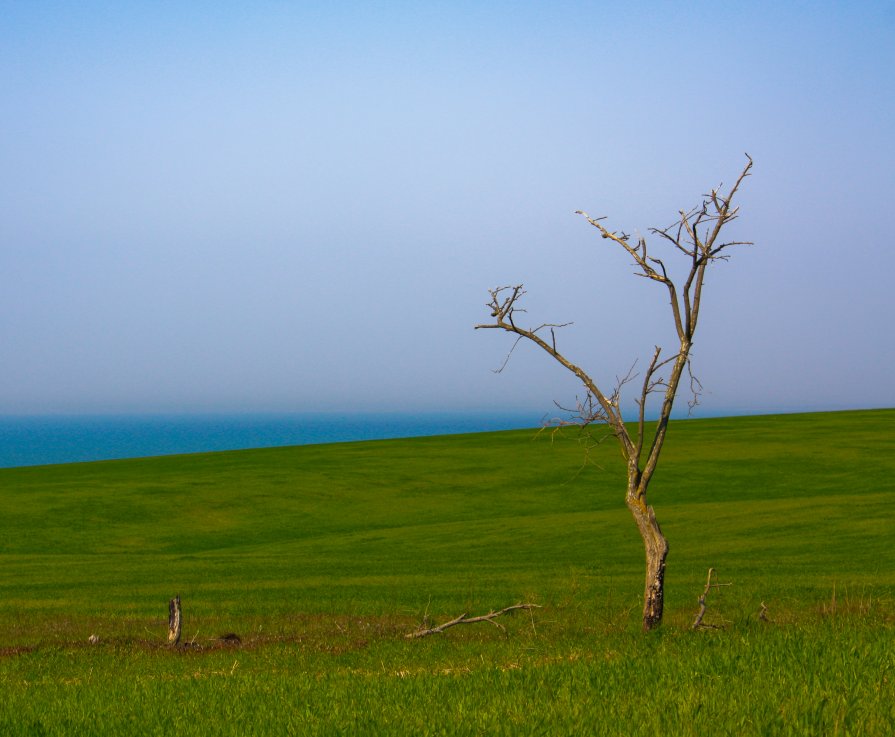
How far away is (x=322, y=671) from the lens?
39.7ft

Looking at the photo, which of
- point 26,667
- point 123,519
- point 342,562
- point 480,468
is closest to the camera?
point 26,667

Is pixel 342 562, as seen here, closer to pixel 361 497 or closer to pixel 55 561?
pixel 55 561

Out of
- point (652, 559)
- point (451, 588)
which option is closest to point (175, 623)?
point (652, 559)

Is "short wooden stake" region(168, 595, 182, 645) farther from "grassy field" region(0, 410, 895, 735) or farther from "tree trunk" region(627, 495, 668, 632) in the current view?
"tree trunk" region(627, 495, 668, 632)

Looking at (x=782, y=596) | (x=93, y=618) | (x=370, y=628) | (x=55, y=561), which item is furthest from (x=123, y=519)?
(x=782, y=596)

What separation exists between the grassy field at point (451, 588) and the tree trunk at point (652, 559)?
709mm

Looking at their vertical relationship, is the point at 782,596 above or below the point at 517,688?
below

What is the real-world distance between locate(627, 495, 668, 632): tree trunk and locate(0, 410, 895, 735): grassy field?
709 millimetres

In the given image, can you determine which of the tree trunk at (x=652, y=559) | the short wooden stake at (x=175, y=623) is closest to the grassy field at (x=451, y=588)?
the short wooden stake at (x=175, y=623)

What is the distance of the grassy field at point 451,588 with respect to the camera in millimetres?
7938

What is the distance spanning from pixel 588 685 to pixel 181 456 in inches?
2595

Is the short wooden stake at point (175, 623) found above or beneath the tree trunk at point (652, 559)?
beneath

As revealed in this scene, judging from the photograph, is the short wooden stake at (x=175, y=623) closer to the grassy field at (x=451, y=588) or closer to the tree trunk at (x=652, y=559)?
the grassy field at (x=451, y=588)

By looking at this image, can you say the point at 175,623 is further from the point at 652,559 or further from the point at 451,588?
the point at 451,588
